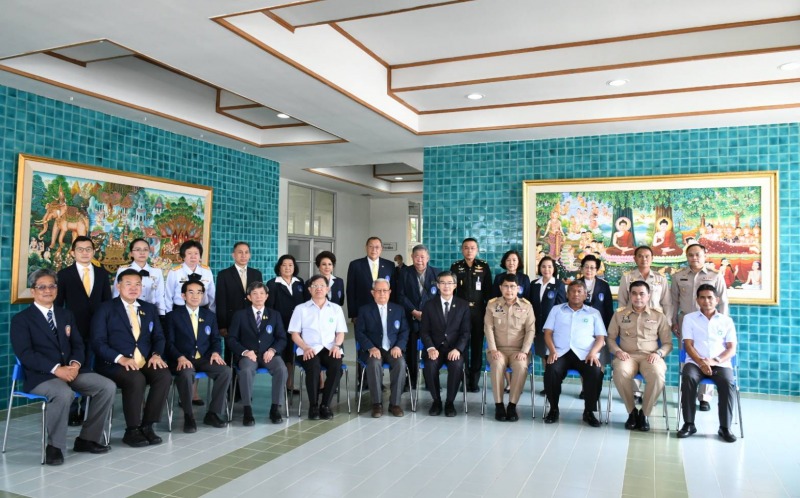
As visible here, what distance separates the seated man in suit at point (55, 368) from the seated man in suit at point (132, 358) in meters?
0.15

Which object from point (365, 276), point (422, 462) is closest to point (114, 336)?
point (422, 462)

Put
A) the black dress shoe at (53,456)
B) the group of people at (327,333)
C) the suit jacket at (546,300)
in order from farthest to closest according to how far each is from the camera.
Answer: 1. the suit jacket at (546,300)
2. the group of people at (327,333)
3. the black dress shoe at (53,456)

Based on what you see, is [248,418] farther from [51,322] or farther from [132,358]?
[51,322]

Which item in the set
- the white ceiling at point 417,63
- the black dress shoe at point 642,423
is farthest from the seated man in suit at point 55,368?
the black dress shoe at point 642,423

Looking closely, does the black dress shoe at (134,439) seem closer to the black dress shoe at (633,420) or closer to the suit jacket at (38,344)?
the suit jacket at (38,344)

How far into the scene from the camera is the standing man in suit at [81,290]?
469 centimetres

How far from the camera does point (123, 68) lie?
5.64m

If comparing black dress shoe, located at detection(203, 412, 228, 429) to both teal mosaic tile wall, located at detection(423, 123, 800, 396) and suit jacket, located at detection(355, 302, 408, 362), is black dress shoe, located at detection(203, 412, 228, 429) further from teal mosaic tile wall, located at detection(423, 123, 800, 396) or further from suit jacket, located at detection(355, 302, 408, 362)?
teal mosaic tile wall, located at detection(423, 123, 800, 396)

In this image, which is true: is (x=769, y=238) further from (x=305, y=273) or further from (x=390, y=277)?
(x=305, y=273)

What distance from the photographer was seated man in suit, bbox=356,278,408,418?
5.14 meters

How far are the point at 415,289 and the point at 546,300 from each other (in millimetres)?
1258

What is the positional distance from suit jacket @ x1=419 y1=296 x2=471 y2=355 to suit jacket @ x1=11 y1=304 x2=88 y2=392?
273 cm

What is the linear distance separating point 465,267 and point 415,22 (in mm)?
2430

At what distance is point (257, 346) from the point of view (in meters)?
4.98
